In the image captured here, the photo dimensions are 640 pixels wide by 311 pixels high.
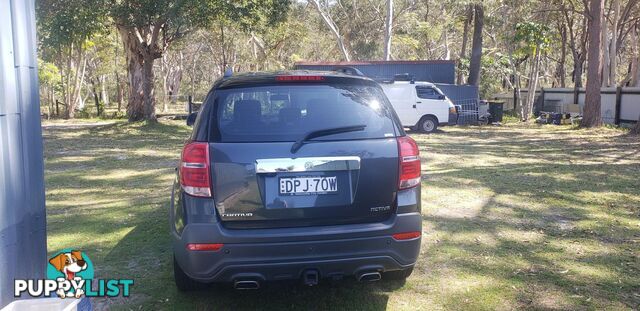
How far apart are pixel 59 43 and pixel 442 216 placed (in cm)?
1306

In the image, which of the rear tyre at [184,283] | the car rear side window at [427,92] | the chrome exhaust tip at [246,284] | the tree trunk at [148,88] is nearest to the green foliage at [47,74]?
the tree trunk at [148,88]

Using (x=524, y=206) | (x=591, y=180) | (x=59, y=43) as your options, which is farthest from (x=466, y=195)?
(x=59, y=43)

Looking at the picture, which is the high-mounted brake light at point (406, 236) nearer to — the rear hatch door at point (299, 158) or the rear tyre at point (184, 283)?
the rear hatch door at point (299, 158)

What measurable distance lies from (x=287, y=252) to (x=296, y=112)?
37.8 inches

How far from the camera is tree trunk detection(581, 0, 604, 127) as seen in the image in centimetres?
1809

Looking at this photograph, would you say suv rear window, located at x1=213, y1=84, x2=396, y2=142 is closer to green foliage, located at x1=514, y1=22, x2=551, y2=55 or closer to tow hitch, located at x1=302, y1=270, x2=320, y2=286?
tow hitch, located at x1=302, y1=270, x2=320, y2=286

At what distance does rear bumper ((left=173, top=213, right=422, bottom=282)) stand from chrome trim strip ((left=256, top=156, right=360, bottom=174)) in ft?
1.22

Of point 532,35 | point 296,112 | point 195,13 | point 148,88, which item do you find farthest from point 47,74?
point 296,112

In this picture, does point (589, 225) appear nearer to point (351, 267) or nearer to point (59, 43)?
point (351, 267)

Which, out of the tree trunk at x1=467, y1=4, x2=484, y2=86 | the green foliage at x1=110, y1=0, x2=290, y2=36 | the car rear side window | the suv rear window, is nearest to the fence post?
the tree trunk at x1=467, y1=4, x2=484, y2=86

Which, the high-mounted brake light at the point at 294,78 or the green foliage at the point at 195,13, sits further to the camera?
the green foliage at the point at 195,13

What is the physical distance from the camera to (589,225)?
5.99 meters

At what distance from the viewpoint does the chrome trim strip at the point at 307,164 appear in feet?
10.7

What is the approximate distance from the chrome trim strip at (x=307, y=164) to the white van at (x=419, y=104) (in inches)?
599
